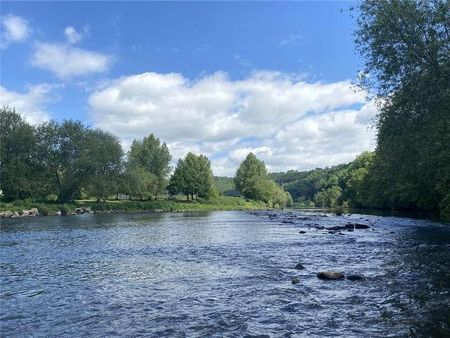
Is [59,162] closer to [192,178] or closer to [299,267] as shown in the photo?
[192,178]

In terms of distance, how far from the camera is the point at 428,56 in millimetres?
27797

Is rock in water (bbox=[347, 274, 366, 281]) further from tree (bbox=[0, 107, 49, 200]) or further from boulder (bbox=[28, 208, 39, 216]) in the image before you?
tree (bbox=[0, 107, 49, 200])

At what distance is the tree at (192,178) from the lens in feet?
486

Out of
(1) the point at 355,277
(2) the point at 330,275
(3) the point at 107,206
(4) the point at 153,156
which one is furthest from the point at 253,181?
(1) the point at 355,277

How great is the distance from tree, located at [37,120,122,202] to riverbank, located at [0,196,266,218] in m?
5.80

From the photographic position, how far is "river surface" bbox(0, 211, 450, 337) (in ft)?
39.6

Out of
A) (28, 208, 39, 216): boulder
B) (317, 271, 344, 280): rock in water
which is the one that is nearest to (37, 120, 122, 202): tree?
(28, 208, 39, 216): boulder

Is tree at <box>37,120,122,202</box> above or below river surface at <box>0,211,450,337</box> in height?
above

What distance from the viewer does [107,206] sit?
97.9m

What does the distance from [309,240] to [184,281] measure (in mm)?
19148

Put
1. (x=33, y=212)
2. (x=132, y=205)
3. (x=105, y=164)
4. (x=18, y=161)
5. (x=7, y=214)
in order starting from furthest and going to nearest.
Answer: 1. (x=132, y=205)
2. (x=105, y=164)
3. (x=18, y=161)
4. (x=33, y=212)
5. (x=7, y=214)

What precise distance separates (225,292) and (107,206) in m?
86.5

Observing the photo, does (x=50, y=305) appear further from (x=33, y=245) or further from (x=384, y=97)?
(x=384, y=97)

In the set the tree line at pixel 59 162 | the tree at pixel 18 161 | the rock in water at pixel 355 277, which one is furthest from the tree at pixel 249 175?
the rock in water at pixel 355 277
